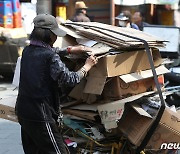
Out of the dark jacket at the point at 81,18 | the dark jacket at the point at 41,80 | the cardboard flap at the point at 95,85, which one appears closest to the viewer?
the dark jacket at the point at 41,80

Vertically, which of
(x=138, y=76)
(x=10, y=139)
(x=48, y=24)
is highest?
(x=48, y=24)

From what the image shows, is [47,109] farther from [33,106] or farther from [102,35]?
[102,35]

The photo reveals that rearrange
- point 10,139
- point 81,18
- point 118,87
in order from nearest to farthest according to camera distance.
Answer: point 118,87
point 10,139
point 81,18

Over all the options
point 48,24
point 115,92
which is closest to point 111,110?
point 115,92

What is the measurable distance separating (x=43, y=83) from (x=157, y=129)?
1.10 metres

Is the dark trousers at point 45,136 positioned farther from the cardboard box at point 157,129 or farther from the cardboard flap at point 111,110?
the cardboard box at point 157,129

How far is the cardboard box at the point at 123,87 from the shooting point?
3758 millimetres

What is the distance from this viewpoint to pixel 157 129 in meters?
3.77

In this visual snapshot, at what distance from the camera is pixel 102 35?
148 inches

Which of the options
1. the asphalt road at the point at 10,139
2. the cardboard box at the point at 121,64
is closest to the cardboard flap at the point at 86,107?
the cardboard box at the point at 121,64

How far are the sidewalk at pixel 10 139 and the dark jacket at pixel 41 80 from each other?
205 cm

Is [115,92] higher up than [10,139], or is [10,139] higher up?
[115,92]

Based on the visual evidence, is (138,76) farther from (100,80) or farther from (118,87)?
(100,80)

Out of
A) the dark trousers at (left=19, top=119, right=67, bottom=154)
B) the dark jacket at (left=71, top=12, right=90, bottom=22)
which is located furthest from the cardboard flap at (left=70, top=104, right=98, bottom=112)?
the dark jacket at (left=71, top=12, right=90, bottom=22)
